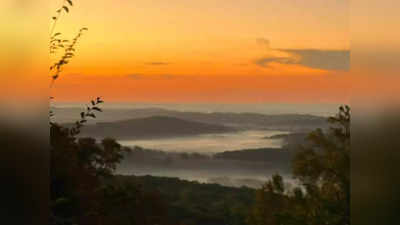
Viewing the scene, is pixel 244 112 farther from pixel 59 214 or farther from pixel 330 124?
pixel 59 214

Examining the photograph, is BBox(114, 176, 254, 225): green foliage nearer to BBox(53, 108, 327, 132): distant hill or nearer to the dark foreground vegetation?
the dark foreground vegetation

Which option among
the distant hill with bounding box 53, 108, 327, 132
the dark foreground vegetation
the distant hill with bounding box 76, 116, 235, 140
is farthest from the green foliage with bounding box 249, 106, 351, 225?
the distant hill with bounding box 76, 116, 235, 140

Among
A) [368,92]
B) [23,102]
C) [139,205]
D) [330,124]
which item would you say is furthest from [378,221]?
[139,205]

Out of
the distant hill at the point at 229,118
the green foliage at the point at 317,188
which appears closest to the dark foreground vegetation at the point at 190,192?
the green foliage at the point at 317,188

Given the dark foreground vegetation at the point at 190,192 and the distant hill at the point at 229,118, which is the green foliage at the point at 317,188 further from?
the distant hill at the point at 229,118

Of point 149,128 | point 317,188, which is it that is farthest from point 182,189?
point 317,188

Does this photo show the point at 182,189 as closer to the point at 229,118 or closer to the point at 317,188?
the point at 229,118

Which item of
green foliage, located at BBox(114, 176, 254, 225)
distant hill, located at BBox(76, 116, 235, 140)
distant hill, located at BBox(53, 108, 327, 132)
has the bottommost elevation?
green foliage, located at BBox(114, 176, 254, 225)
